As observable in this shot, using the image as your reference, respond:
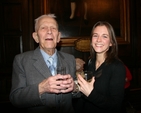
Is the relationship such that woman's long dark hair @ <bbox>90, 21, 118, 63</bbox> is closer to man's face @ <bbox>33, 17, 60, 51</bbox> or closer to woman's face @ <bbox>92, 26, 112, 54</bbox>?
woman's face @ <bbox>92, 26, 112, 54</bbox>

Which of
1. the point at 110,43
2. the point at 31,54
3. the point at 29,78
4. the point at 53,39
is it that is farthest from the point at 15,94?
the point at 110,43

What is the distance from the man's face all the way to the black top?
0.65m

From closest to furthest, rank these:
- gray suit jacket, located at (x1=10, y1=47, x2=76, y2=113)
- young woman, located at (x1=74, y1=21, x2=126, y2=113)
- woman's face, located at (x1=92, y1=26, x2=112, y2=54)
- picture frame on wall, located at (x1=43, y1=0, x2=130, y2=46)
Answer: gray suit jacket, located at (x1=10, y1=47, x2=76, y2=113), young woman, located at (x1=74, y1=21, x2=126, y2=113), woman's face, located at (x1=92, y1=26, x2=112, y2=54), picture frame on wall, located at (x1=43, y1=0, x2=130, y2=46)

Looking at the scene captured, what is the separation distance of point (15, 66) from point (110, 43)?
3.74ft

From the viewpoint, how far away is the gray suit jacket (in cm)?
136

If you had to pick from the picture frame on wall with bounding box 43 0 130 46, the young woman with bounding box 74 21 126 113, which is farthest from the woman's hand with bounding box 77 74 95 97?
the picture frame on wall with bounding box 43 0 130 46

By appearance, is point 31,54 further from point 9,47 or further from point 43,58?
point 9,47

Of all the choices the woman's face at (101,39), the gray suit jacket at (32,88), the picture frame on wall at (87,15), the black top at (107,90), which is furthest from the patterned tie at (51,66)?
the picture frame on wall at (87,15)

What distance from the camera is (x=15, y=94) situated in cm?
142

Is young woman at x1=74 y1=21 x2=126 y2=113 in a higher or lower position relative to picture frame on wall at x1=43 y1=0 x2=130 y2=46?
lower

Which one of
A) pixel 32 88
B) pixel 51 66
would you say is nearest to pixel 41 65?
pixel 51 66

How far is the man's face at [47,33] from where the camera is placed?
1657 millimetres

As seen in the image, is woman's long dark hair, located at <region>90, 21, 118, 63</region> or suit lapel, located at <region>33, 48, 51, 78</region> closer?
suit lapel, located at <region>33, 48, 51, 78</region>

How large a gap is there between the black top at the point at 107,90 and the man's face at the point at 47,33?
0.65 metres
